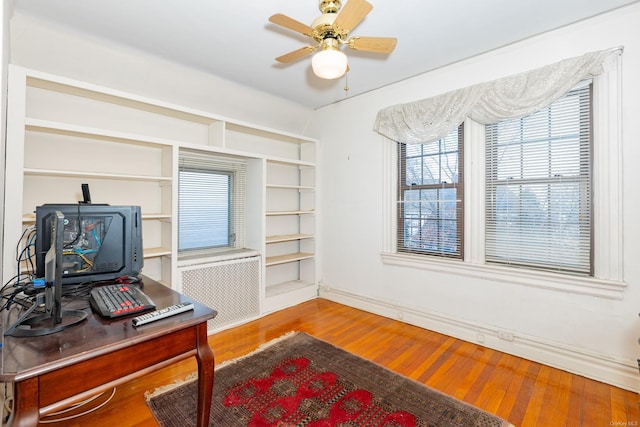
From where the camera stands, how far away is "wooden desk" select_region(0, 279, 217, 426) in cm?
92

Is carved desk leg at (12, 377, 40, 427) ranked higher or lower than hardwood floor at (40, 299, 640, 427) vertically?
higher

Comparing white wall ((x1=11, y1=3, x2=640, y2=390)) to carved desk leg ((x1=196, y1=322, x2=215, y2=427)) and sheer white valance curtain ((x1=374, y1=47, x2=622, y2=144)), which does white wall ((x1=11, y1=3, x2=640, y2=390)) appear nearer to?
sheer white valance curtain ((x1=374, y1=47, x2=622, y2=144))

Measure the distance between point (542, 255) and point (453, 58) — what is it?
1.93m

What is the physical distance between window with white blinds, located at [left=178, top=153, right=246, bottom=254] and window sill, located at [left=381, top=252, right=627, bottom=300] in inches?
77.9

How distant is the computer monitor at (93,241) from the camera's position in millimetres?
1583

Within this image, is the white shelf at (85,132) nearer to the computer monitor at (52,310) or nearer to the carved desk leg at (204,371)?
the computer monitor at (52,310)

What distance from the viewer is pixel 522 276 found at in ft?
8.13

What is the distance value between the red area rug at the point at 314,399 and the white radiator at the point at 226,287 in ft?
2.54

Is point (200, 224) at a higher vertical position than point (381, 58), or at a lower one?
lower

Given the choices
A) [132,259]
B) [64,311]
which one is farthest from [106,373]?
[132,259]

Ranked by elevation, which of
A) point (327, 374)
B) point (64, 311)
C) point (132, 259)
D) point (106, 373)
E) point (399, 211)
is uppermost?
point (399, 211)

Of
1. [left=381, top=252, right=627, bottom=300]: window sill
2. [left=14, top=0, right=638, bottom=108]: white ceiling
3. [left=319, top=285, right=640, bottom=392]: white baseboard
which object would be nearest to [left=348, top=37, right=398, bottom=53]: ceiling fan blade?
[left=14, top=0, right=638, bottom=108]: white ceiling

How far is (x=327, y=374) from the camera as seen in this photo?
7.26ft

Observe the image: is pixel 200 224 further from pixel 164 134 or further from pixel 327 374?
pixel 327 374
